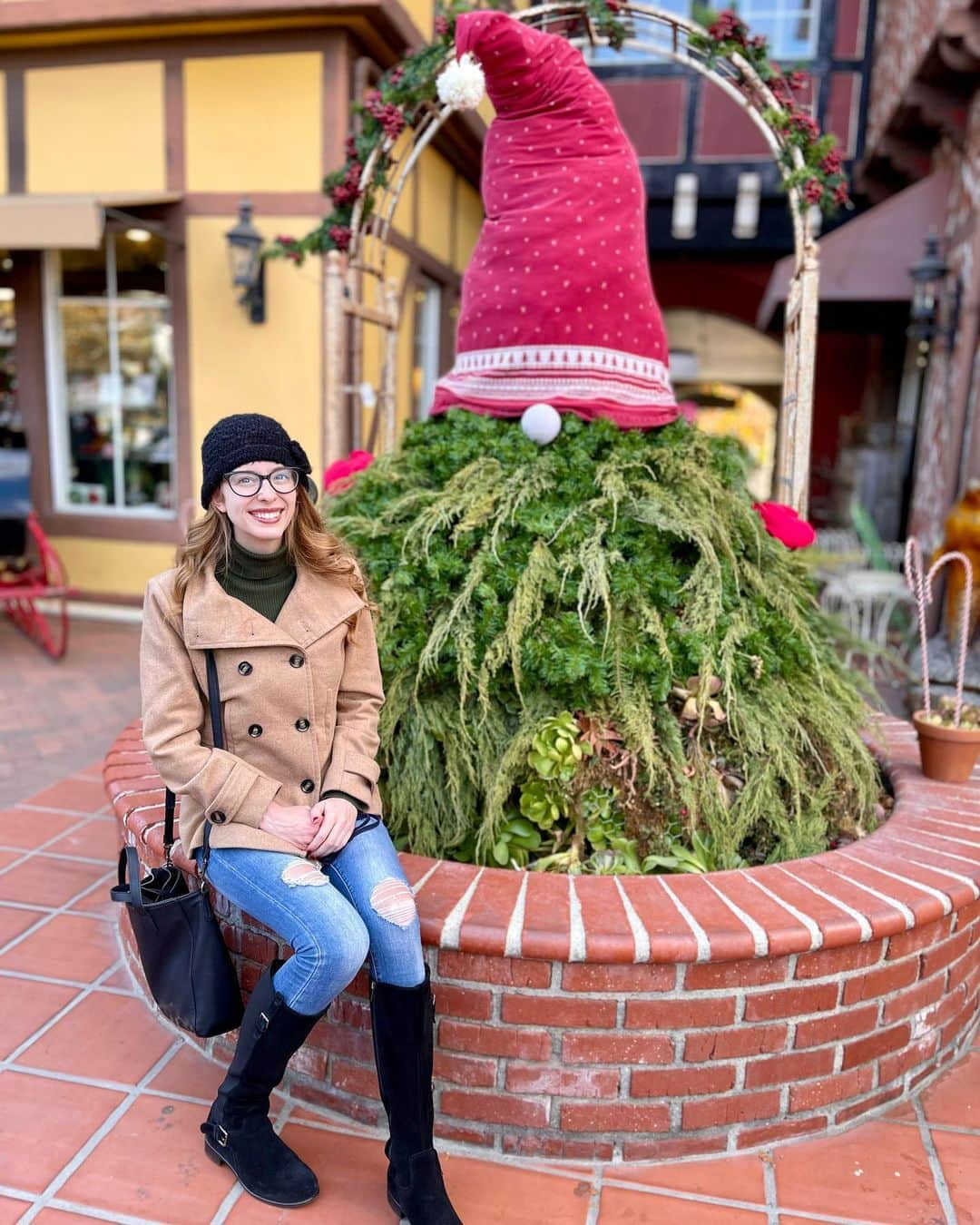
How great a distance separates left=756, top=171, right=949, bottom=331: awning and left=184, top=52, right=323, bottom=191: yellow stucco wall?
3.33 meters

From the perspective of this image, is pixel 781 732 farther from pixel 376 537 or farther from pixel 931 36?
pixel 931 36

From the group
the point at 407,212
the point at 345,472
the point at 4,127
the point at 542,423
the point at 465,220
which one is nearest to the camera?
the point at 542,423

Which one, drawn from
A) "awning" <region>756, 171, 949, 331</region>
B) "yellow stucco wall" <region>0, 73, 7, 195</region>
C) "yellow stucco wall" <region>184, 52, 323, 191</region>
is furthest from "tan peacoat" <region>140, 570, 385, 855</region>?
"awning" <region>756, 171, 949, 331</region>

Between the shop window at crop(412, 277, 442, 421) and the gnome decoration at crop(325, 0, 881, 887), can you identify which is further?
the shop window at crop(412, 277, 442, 421)

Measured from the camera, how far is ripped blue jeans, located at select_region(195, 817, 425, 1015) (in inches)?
63.2

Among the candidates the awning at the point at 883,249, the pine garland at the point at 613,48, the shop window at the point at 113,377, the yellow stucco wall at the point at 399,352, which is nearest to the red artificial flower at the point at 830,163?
the pine garland at the point at 613,48

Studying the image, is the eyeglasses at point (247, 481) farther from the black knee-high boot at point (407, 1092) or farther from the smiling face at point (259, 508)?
the black knee-high boot at point (407, 1092)

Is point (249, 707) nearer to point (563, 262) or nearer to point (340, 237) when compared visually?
point (563, 262)

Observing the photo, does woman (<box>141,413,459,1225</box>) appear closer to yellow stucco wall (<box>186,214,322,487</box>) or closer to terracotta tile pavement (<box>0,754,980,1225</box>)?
terracotta tile pavement (<box>0,754,980,1225</box>)

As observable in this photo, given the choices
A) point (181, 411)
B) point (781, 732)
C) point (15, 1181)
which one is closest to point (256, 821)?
point (15, 1181)

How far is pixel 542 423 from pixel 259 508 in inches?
42.9

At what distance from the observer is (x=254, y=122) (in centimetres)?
562

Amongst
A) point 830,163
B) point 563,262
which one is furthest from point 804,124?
point 563,262

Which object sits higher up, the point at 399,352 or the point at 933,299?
the point at 933,299
